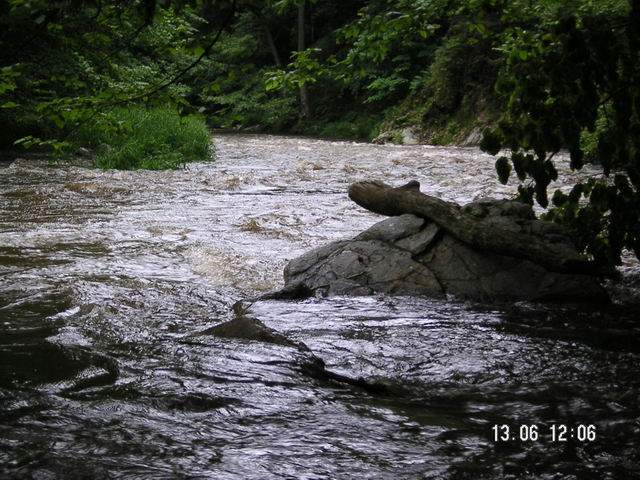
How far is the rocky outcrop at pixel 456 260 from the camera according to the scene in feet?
16.5

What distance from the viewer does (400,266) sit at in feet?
18.0

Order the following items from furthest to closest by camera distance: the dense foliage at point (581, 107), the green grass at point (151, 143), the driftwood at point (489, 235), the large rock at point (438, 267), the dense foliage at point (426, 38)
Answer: the green grass at point (151, 143) < the large rock at point (438, 267) < the driftwood at point (489, 235) < the dense foliage at point (581, 107) < the dense foliage at point (426, 38)

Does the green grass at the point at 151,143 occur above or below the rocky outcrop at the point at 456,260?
above

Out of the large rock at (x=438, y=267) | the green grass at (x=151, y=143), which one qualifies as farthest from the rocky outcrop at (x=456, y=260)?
the green grass at (x=151, y=143)

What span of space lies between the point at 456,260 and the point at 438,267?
16 cm

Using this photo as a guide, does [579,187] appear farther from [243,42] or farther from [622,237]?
[243,42]

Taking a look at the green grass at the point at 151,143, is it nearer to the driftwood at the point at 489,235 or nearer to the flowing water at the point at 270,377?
the flowing water at the point at 270,377

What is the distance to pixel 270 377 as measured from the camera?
3.46 meters

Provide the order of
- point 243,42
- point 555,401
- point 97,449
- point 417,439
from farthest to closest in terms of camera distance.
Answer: point 243,42 → point 555,401 → point 417,439 → point 97,449

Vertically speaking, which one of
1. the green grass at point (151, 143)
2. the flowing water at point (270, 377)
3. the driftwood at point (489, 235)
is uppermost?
the green grass at point (151, 143)

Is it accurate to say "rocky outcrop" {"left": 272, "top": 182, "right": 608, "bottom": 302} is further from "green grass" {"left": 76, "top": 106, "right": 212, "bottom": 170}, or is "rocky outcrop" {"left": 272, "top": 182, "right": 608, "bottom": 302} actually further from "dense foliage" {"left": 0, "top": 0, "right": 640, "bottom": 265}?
"green grass" {"left": 76, "top": 106, "right": 212, "bottom": 170}

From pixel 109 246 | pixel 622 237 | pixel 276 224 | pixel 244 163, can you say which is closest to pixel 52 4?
pixel 622 237

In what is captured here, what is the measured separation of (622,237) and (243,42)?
31610 mm

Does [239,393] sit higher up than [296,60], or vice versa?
[296,60]
